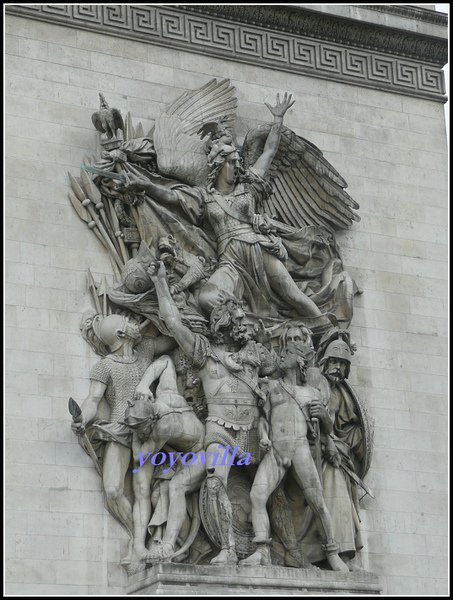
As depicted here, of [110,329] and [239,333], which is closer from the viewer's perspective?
[110,329]

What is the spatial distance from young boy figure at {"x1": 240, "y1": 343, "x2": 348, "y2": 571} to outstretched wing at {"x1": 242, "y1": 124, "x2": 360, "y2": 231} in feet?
7.18

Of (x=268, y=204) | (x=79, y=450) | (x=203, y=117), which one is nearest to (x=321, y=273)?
(x=268, y=204)

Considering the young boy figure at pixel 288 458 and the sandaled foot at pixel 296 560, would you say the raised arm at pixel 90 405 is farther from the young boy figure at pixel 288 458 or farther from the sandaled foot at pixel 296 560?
the sandaled foot at pixel 296 560

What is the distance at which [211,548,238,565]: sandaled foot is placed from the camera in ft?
38.2

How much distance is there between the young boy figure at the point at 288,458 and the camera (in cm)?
1213

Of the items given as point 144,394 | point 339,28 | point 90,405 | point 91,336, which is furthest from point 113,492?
point 339,28

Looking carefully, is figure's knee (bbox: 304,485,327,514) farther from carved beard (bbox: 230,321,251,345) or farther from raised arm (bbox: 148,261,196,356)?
raised arm (bbox: 148,261,196,356)

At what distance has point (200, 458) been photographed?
1209 cm

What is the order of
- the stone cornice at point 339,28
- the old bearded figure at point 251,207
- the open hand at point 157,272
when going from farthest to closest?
1. the stone cornice at point 339,28
2. the old bearded figure at point 251,207
3. the open hand at point 157,272

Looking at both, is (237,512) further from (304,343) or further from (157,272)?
(157,272)

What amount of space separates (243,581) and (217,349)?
2.20 meters

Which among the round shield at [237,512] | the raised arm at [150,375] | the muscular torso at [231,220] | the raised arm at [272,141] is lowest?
the round shield at [237,512]

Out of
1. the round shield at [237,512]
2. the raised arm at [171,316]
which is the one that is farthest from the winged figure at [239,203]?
the round shield at [237,512]

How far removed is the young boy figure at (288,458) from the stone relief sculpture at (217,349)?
0.01 meters
